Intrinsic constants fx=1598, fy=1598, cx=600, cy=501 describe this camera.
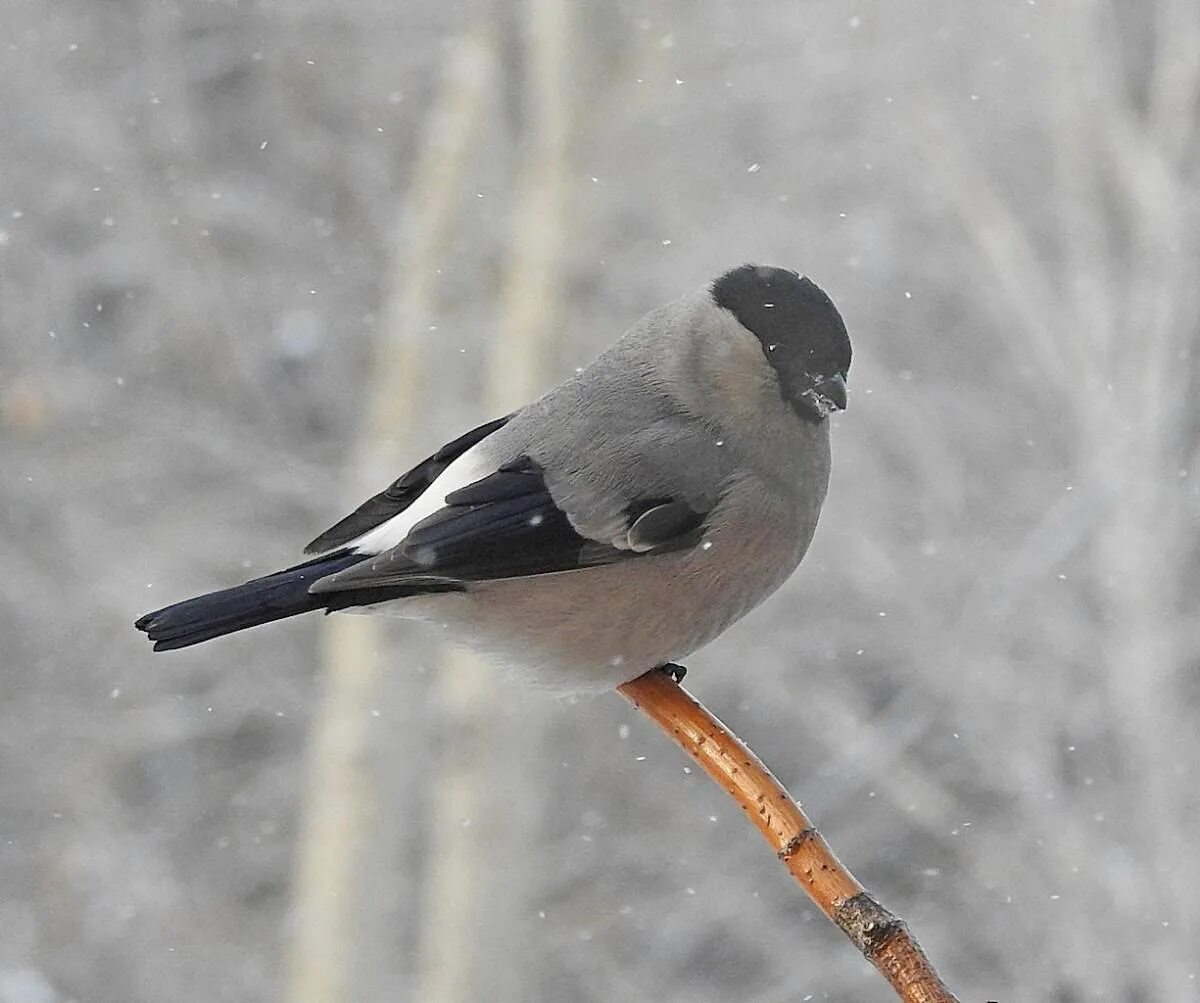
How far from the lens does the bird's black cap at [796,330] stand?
58.9 inches

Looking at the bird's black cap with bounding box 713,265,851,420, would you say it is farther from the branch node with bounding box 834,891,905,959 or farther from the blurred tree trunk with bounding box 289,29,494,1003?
the blurred tree trunk with bounding box 289,29,494,1003

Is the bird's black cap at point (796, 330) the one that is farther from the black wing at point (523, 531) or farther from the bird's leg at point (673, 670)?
the bird's leg at point (673, 670)

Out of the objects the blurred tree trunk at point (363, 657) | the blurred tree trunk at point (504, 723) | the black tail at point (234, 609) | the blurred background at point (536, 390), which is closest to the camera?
the black tail at point (234, 609)

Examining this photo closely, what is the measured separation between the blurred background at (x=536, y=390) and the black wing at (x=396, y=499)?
326cm

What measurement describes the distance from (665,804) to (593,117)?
9.29 feet

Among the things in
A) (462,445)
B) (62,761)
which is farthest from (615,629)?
(62,761)

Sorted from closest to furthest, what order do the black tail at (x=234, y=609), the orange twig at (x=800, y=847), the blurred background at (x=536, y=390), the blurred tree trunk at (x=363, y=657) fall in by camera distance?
the orange twig at (x=800, y=847), the black tail at (x=234, y=609), the blurred tree trunk at (x=363, y=657), the blurred background at (x=536, y=390)

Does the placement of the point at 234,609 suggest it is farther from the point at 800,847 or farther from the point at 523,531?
the point at 800,847

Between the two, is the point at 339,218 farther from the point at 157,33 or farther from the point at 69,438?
the point at 69,438

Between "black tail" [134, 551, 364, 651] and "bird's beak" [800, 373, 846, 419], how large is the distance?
1.59 feet

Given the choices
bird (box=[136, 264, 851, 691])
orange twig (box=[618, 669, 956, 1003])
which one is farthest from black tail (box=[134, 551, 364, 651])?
orange twig (box=[618, 669, 956, 1003])

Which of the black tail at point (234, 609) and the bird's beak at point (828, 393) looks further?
the bird's beak at point (828, 393)

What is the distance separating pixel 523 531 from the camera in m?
1.57

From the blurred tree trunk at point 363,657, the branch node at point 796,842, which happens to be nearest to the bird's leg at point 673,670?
the branch node at point 796,842
